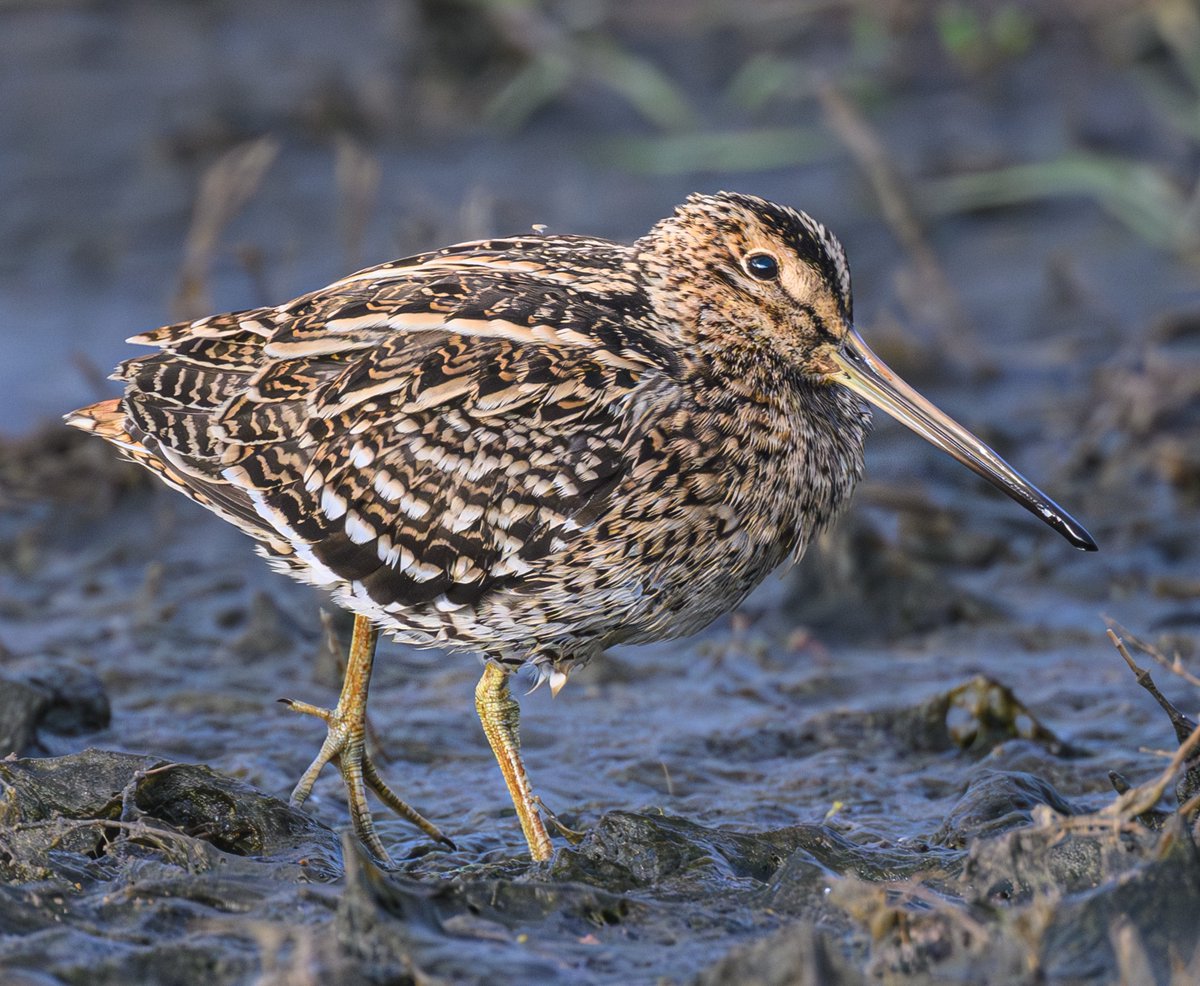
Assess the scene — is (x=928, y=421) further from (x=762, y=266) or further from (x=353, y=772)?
(x=353, y=772)

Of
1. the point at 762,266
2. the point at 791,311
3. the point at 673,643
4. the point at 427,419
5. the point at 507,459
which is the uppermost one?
the point at 762,266

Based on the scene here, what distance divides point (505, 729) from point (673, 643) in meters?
1.73

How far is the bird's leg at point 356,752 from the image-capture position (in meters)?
5.44

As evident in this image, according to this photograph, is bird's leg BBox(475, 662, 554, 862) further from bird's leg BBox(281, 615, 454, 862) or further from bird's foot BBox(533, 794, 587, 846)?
bird's leg BBox(281, 615, 454, 862)

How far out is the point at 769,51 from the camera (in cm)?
1113

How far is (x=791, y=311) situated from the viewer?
5.24 metres

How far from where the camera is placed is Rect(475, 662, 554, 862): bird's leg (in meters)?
5.19

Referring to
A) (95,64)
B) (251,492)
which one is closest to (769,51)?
(95,64)

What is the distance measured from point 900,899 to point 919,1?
7.63 m

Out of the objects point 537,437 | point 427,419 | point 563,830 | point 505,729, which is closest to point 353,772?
point 505,729

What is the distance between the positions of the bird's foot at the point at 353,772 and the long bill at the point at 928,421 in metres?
1.74

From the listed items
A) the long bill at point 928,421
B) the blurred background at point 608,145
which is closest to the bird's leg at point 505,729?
the long bill at point 928,421

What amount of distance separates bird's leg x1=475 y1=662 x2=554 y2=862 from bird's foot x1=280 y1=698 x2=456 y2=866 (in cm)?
34

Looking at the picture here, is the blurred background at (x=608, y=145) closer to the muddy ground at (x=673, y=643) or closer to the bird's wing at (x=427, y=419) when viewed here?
the muddy ground at (x=673, y=643)
